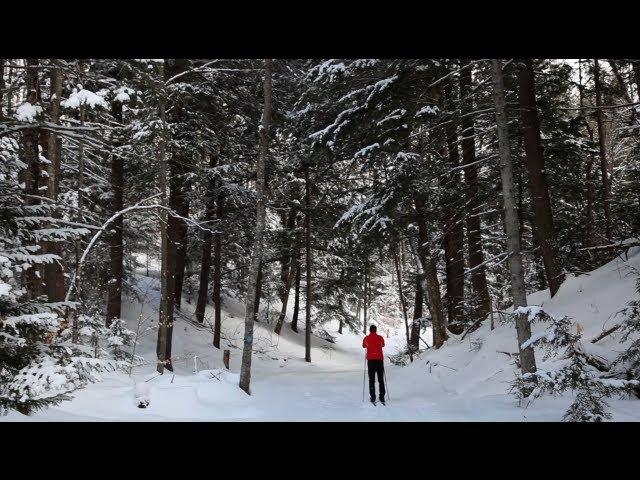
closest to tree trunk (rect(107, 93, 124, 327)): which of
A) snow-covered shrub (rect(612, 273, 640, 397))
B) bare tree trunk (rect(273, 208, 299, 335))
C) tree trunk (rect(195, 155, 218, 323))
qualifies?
tree trunk (rect(195, 155, 218, 323))

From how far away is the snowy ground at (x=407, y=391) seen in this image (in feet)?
25.5

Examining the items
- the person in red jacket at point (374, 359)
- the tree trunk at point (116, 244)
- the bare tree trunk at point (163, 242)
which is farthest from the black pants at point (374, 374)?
the tree trunk at point (116, 244)

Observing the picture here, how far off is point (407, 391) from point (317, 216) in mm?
10572

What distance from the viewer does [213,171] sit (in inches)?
655

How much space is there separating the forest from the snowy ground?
0.07 m

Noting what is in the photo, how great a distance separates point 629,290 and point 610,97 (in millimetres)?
11107

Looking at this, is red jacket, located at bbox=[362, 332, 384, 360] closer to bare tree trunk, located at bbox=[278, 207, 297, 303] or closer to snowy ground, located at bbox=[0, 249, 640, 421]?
snowy ground, located at bbox=[0, 249, 640, 421]

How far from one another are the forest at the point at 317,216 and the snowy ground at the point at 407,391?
0.23ft

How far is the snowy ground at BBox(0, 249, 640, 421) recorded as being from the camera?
777 centimetres

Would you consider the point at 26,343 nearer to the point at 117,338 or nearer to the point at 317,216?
the point at 117,338

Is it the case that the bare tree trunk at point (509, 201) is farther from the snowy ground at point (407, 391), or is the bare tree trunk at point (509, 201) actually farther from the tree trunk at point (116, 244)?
the tree trunk at point (116, 244)

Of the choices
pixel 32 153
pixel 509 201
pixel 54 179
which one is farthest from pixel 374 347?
pixel 32 153
